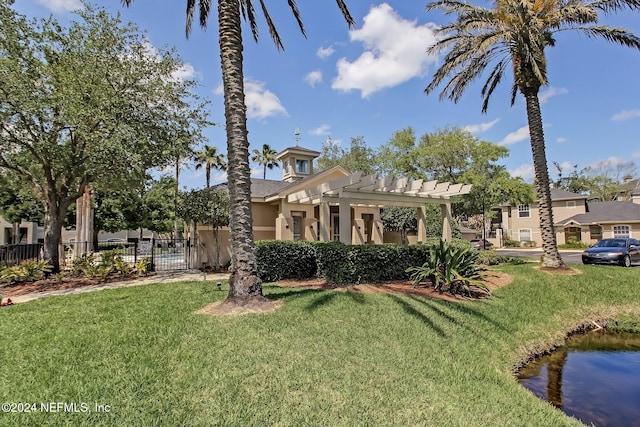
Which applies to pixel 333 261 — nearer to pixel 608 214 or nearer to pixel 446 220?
pixel 446 220

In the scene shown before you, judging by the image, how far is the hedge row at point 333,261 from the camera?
10.6 metres

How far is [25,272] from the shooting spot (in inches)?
487

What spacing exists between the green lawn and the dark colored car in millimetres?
11533

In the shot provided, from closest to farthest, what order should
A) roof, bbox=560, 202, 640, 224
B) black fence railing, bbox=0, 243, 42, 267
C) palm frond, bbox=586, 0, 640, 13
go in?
1. palm frond, bbox=586, 0, 640, 13
2. black fence railing, bbox=0, 243, 42, 267
3. roof, bbox=560, 202, 640, 224

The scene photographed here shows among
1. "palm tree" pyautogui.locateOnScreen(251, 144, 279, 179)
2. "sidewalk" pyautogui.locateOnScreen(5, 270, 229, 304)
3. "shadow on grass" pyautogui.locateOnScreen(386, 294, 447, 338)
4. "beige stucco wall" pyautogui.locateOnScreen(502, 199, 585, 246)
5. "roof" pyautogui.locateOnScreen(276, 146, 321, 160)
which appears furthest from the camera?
"palm tree" pyautogui.locateOnScreen(251, 144, 279, 179)

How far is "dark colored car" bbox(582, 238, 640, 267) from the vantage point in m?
16.5

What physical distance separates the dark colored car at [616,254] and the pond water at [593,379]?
999 centimetres

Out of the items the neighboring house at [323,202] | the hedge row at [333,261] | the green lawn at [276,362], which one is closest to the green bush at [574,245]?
the neighboring house at [323,202]

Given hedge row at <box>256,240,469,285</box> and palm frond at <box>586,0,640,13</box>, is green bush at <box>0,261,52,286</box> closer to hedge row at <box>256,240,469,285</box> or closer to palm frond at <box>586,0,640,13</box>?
hedge row at <box>256,240,469,285</box>

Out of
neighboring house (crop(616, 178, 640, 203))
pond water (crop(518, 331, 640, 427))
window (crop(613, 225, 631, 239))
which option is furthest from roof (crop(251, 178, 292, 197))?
neighboring house (crop(616, 178, 640, 203))

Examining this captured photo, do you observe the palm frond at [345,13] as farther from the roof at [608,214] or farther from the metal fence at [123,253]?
the roof at [608,214]

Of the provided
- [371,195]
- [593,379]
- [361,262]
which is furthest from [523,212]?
[593,379]

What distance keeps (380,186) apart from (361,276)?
3.55 meters

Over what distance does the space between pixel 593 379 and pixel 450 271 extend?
4.10 metres
